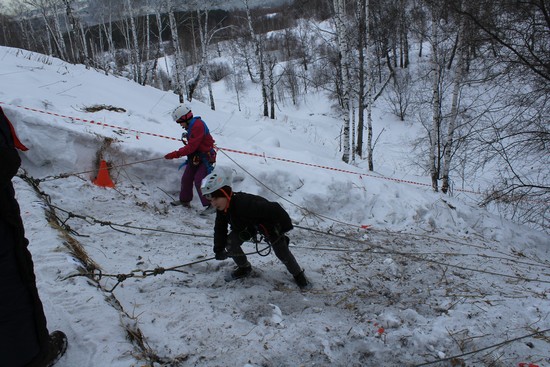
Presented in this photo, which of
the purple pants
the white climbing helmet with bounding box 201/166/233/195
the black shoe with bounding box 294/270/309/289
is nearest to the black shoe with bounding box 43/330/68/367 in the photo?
the white climbing helmet with bounding box 201/166/233/195

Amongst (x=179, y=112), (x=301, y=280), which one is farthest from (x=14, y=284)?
(x=179, y=112)

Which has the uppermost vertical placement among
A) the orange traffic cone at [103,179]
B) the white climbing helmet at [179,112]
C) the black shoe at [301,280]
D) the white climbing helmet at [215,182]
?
the white climbing helmet at [179,112]

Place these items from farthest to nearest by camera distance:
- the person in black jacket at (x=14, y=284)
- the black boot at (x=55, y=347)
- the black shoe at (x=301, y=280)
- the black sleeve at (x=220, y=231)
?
the black shoe at (x=301, y=280) < the black sleeve at (x=220, y=231) < the black boot at (x=55, y=347) < the person in black jacket at (x=14, y=284)

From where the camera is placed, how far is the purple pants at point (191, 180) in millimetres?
5927

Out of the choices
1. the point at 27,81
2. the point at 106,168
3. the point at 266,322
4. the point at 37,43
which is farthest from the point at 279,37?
the point at 266,322

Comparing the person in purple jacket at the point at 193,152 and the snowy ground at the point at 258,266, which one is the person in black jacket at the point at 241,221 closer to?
the snowy ground at the point at 258,266

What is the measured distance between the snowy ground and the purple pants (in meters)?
0.29

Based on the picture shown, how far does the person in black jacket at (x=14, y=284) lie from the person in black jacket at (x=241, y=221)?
6.05 ft

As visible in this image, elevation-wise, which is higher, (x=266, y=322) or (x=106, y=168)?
(x=106, y=168)

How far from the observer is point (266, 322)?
11.0 feet

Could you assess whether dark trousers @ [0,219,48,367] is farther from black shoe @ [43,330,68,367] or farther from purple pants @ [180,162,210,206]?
purple pants @ [180,162,210,206]

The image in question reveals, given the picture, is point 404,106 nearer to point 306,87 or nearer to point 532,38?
point 306,87

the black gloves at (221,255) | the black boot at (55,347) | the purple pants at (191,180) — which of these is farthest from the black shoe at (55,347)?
the purple pants at (191,180)

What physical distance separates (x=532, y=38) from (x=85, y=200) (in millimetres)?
9518
